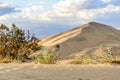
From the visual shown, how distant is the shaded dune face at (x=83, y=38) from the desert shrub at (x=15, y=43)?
5244mm

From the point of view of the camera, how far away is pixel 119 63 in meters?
11.4

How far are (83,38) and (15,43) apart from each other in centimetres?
903

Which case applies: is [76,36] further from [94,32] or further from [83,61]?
[83,61]

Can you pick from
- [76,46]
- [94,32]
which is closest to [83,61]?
[76,46]

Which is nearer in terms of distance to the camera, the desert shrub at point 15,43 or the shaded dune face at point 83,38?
the desert shrub at point 15,43

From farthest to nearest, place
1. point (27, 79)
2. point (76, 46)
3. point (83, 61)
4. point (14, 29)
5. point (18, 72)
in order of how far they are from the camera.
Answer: point (76, 46)
point (14, 29)
point (83, 61)
point (18, 72)
point (27, 79)

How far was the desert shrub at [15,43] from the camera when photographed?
63.8 ft

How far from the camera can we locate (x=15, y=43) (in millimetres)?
20391

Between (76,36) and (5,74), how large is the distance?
2101 cm

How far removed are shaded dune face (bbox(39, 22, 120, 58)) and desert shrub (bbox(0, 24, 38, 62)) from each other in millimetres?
5244

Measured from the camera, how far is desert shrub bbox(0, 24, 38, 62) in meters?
19.4

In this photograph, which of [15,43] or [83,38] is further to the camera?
[83,38]

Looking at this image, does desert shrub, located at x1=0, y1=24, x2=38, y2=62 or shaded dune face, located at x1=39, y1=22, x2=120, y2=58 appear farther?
shaded dune face, located at x1=39, y1=22, x2=120, y2=58

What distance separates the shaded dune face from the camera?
1072 inches
